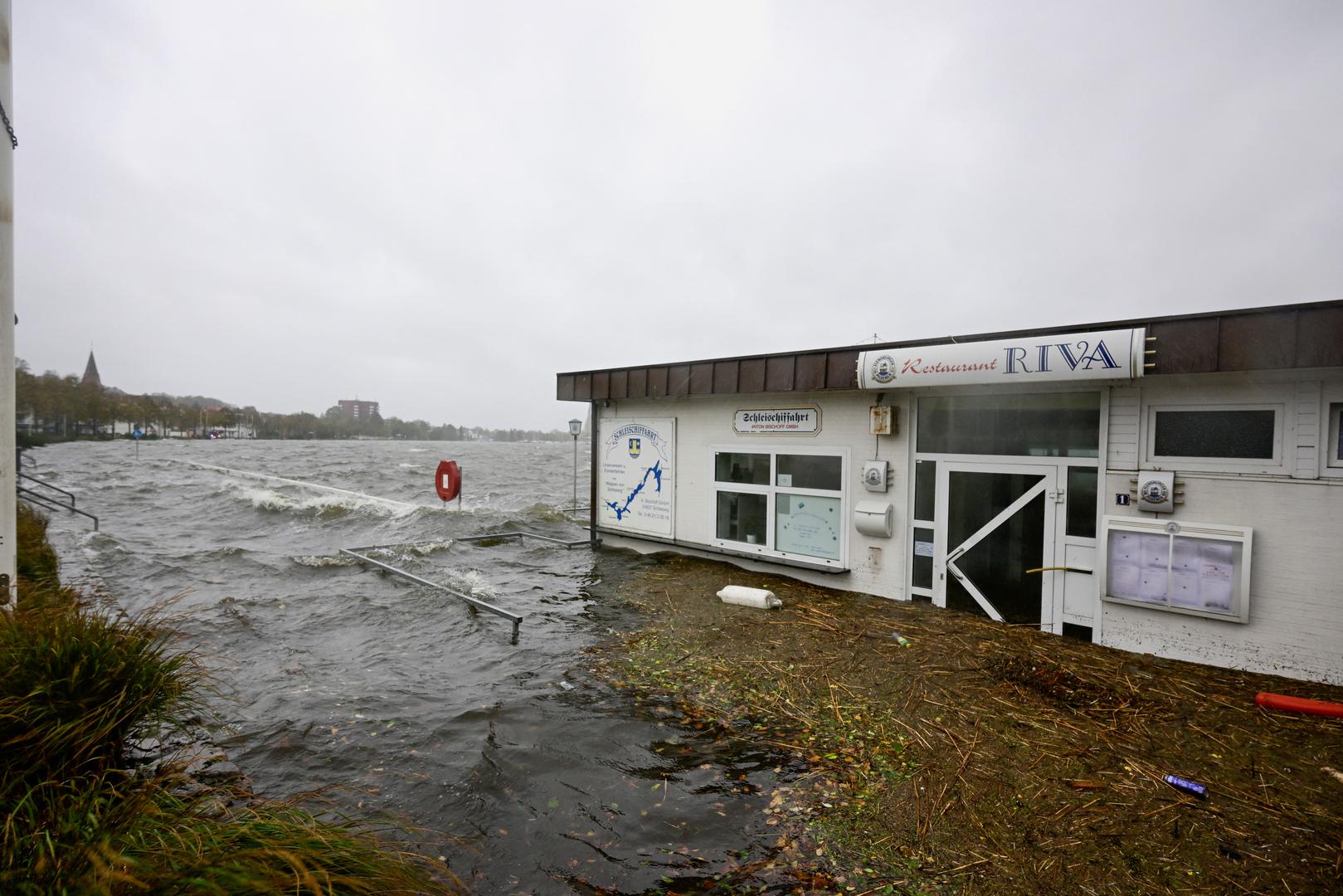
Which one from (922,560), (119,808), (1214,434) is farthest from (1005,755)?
(119,808)

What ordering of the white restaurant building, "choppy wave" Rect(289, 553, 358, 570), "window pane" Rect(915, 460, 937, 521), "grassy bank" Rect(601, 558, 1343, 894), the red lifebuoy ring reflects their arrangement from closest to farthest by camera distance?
"grassy bank" Rect(601, 558, 1343, 894) < the white restaurant building < "window pane" Rect(915, 460, 937, 521) < "choppy wave" Rect(289, 553, 358, 570) < the red lifebuoy ring

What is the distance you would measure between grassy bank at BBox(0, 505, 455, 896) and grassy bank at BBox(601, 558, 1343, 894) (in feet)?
7.77

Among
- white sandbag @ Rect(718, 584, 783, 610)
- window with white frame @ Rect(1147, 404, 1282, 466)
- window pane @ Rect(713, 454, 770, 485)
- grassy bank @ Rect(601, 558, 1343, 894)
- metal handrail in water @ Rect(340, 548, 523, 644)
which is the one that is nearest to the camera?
grassy bank @ Rect(601, 558, 1343, 894)

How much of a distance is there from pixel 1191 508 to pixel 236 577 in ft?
46.6

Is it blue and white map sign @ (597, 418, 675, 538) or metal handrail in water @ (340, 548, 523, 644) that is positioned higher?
blue and white map sign @ (597, 418, 675, 538)

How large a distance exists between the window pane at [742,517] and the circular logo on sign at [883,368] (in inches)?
114

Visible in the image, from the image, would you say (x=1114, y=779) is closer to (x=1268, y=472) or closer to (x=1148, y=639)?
(x=1148, y=639)

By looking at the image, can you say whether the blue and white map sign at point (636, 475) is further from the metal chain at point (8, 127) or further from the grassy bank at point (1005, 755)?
the metal chain at point (8, 127)

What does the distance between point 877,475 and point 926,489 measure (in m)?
0.63

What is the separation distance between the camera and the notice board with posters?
575 centimetres

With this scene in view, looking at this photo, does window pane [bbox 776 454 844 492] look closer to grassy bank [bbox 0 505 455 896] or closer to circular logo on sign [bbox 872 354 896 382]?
circular logo on sign [bbox 872 354 896 382]

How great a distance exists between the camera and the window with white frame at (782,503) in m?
8.93

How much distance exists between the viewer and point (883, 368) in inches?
305

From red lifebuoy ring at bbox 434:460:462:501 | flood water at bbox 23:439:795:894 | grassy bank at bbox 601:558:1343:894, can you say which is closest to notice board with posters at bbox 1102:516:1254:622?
grassy bank at bbox 601:558:1343:894
